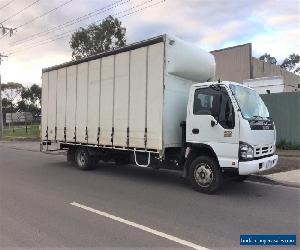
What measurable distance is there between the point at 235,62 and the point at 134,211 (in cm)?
3314

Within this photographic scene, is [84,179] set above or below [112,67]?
below

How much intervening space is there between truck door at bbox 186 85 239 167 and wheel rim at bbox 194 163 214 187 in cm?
40

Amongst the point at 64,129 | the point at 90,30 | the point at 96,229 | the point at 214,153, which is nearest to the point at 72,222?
the point at 96,229

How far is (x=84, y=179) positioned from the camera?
11953 millimetres

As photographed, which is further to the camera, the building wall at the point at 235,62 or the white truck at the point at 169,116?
the building wall at the point at 235,62

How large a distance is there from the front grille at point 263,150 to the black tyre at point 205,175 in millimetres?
919

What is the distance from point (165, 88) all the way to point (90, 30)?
1191 inches

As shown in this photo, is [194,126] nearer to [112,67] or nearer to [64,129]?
[112,67]

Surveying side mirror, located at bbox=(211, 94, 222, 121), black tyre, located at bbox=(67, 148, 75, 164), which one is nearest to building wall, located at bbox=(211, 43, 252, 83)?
black tyre, located at bbox=(67, 148, 75, 164)

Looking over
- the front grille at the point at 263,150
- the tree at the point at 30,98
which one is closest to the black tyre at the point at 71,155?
the front grille at the point at 263,150

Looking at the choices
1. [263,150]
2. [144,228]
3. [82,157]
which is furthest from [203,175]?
[82,157]

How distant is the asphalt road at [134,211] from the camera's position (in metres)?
6.27

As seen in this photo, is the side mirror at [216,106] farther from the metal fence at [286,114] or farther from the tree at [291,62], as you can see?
the tree at [291,62]

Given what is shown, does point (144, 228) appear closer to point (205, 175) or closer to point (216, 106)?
point (205, 175)
